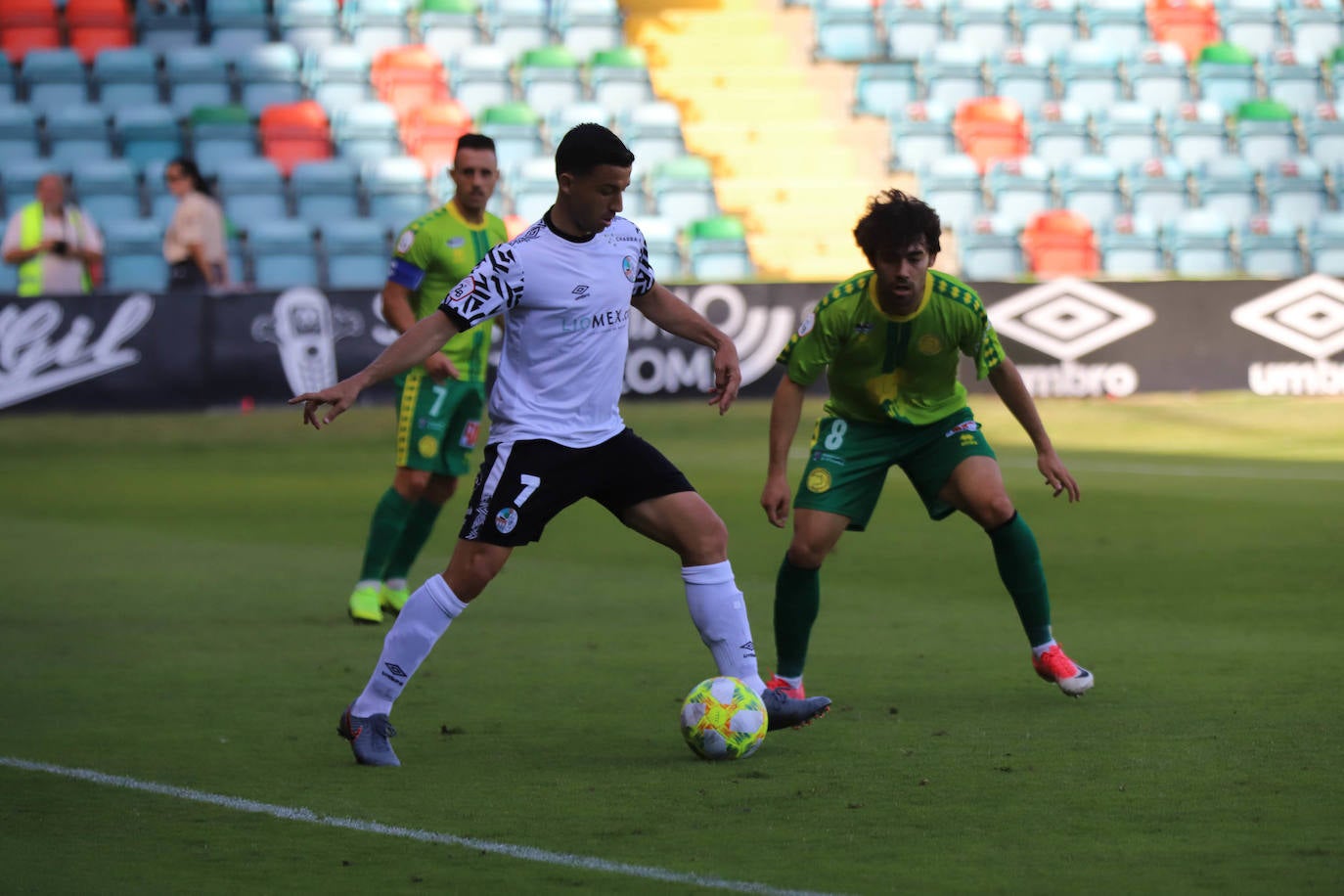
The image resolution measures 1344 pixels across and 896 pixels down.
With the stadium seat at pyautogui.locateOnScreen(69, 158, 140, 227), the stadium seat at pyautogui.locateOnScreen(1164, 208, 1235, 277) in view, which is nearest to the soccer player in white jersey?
the stadium seat at pyautogui.locateOnScreen(69, 158, 140, 227)

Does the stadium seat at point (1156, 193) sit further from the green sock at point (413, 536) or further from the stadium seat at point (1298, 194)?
the green sock at point (413, 536)

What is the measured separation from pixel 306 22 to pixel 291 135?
225 centimetres

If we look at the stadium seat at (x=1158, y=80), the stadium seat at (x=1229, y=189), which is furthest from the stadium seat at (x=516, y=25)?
the stadium seat at (x=1229, y=189)

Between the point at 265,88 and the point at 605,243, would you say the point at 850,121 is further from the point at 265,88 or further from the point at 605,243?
the point at 605,243

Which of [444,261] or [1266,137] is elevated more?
[444,261]

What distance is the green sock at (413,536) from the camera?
938cm

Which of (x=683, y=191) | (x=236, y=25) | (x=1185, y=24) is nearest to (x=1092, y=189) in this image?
(x=1185, y=24)

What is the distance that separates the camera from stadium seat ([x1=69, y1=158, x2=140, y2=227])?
70.3 ft

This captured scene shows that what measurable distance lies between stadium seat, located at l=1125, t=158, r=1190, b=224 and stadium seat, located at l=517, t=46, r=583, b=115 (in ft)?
24.1

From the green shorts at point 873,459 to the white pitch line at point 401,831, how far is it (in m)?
2.40

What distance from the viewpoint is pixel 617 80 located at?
984 inches

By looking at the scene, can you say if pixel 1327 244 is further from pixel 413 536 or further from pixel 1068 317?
pixel 413 536

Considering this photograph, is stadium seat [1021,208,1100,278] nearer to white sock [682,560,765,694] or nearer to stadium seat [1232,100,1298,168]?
stadium seat [1232,100,1298,168]

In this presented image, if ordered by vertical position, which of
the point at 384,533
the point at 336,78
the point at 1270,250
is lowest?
the point at 1270,250
